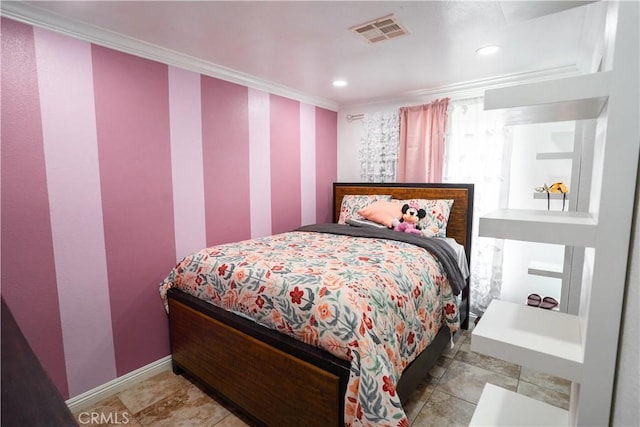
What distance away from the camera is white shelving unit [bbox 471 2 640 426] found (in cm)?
72

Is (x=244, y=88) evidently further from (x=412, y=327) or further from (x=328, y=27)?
(x=412, y=327)

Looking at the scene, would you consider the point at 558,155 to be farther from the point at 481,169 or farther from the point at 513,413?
the point at 513,413

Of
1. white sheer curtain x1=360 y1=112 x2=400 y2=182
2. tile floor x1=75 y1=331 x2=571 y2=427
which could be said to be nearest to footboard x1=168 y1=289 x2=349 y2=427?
tile floor x1=75 y1=331 x2=571 y2=427

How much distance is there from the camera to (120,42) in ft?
6.71

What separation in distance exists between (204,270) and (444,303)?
5.41 feet

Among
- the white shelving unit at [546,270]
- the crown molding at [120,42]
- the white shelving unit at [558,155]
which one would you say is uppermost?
the crown molding at [120,42]

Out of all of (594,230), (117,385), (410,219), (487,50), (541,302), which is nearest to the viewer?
(594,230)

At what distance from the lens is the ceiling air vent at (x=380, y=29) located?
6.09 ft

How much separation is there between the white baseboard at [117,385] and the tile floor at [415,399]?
0.12 feet

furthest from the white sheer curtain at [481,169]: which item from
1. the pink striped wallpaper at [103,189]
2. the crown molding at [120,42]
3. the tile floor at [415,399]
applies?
the pink striped wallpaper at [103,189]

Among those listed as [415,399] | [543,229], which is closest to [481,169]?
[415,399]

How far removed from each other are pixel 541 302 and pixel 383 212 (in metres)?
1.54

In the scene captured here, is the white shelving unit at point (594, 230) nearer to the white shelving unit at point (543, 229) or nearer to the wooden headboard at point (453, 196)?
the white shelving unit at point (543, 229)

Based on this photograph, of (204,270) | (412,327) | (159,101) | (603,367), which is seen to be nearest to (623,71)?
(603,367)
